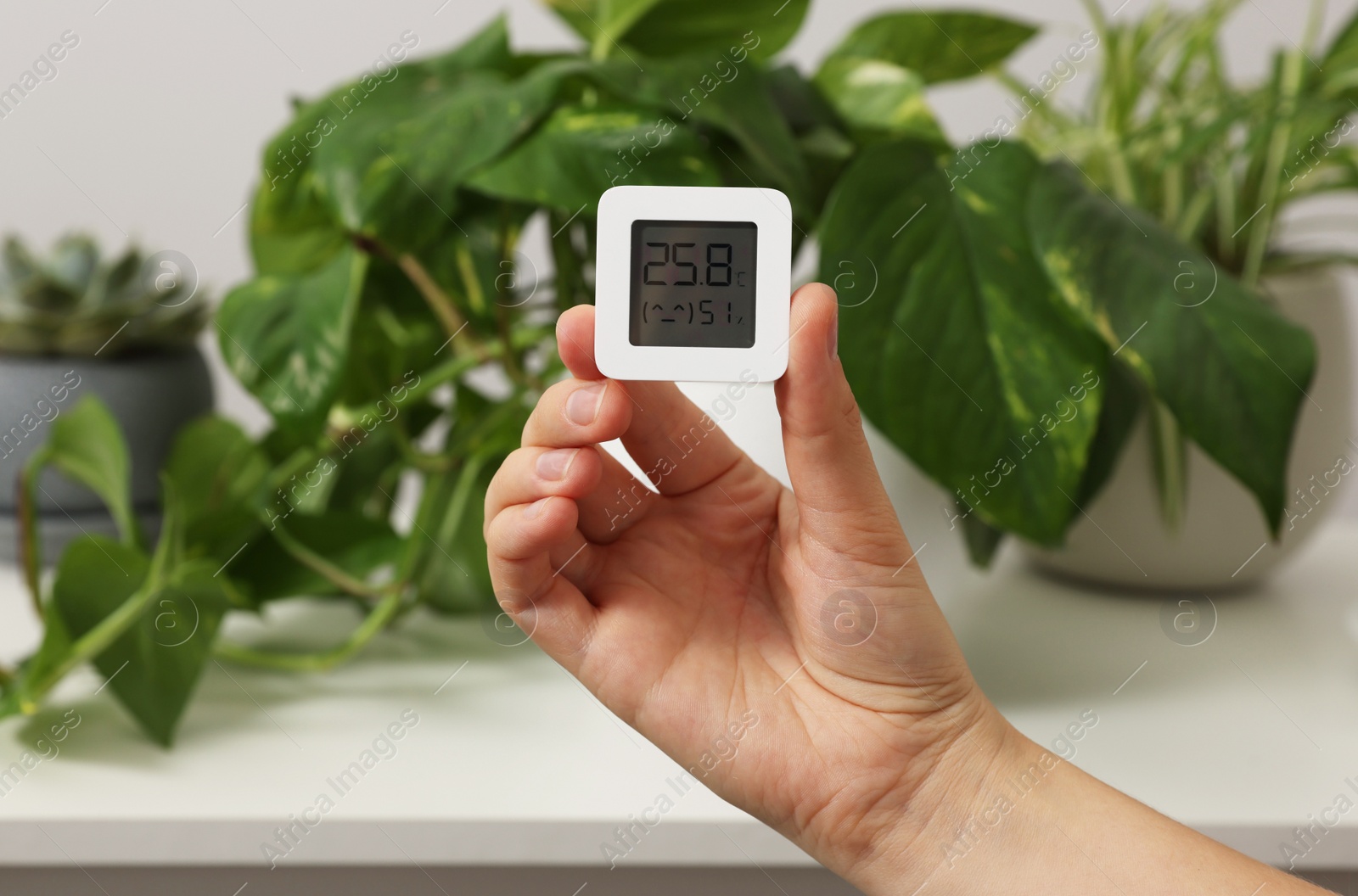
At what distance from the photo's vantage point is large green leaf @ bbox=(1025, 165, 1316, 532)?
542mm

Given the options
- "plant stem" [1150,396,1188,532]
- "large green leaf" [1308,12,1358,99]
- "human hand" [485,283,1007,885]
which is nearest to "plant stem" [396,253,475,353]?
"human hand" [485,283,1007,885]

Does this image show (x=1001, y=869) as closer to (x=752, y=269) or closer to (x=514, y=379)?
(x=752, y=269)

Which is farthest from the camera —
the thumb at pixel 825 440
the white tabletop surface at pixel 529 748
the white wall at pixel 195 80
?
the white wall at pixel 195 80

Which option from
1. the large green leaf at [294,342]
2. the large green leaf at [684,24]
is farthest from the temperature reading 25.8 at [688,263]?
the large green leaf at [684,24]

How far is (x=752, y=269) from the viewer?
1.27ft

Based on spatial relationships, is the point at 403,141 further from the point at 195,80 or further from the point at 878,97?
the point at 195,80

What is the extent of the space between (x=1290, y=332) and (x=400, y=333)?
578 millimetres

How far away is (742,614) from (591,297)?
0.32m

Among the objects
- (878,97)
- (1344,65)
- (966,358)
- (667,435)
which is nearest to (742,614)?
(667,435)

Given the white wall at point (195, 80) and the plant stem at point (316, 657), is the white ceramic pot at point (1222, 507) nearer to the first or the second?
the plant stem at point (316, 657)

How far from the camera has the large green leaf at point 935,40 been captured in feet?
2.46

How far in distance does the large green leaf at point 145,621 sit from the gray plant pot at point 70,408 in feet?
1.09

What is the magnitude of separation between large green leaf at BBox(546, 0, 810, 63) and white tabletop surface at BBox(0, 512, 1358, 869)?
0.39m

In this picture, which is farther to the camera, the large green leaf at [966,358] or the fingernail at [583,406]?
the large green leaf at [966,358]
